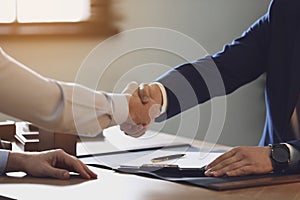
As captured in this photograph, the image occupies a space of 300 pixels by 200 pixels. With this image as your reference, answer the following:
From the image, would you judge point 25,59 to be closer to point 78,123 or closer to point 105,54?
point 105,54

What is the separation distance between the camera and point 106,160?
196 centimetres

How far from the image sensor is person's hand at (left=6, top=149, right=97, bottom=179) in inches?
67.1

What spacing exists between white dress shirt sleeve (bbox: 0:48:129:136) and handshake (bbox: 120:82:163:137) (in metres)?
0.50

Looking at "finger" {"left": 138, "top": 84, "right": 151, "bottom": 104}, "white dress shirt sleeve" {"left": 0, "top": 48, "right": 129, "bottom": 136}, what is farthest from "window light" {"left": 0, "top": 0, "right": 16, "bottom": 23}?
"white dress shirt sleeve" {"left": 0, "top": 48, "right": 129, "bottom": 136}

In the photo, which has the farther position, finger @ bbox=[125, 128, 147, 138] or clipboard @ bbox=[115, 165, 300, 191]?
finger @ bbox=[125, 128, 147, 138]

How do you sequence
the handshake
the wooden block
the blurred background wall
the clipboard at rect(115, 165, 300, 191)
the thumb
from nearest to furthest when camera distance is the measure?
1. the clipboard at rect(115, 165, 300, 191)
2. the thumb
3. the wooden block
4. the handshake
5. the blurred background wall

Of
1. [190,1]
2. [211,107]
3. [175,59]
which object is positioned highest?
[190,1]

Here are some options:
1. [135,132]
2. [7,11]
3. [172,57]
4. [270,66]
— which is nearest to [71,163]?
[135,132]

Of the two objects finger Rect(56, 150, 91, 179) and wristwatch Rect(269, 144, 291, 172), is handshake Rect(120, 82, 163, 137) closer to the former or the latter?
finger Rect(56, 150, 91, 179)

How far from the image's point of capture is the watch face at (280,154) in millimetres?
1758

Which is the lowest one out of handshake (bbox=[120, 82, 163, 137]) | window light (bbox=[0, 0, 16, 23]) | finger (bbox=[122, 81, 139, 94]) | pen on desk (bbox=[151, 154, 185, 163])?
pen on desk (bbox=[151, 154, 185, 163])

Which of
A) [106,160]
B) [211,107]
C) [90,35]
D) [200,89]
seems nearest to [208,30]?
[211,107]

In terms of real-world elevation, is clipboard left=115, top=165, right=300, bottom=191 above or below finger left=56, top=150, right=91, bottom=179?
below

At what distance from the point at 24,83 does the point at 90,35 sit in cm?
204
